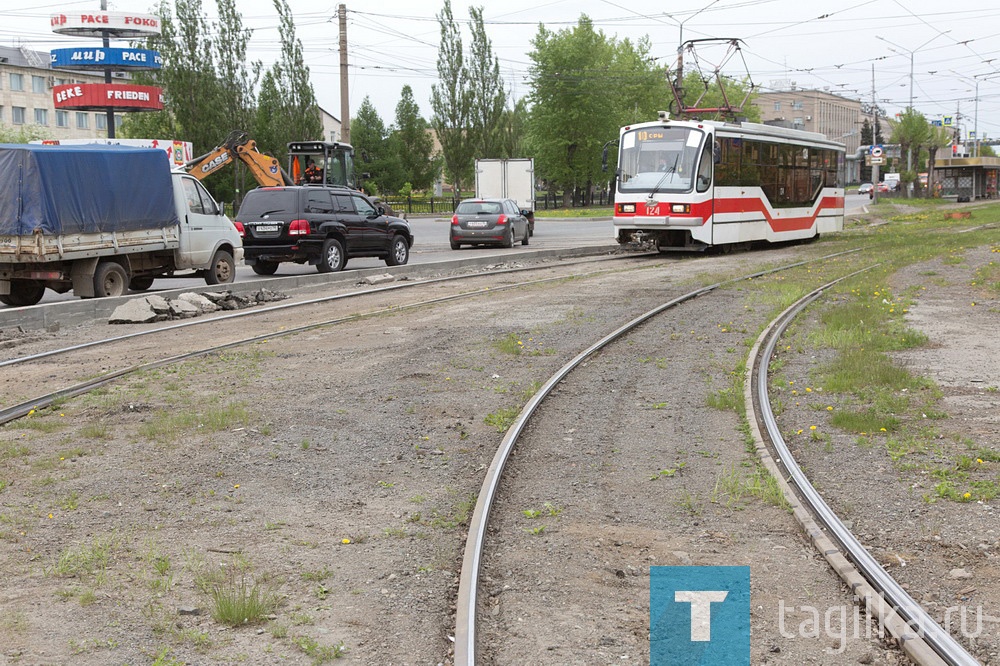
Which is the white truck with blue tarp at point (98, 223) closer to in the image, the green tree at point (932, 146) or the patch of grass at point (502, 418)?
the patch of grass at point (502, 418)

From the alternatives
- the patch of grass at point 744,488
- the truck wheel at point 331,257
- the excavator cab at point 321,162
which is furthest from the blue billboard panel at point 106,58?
the patch of grass at point 744,488

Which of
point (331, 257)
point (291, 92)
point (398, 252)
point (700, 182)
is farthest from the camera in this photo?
point (291, 92)

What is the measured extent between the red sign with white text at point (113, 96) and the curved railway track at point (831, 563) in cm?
5641

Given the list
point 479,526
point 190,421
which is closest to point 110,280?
point 190,421

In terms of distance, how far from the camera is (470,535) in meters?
5.36

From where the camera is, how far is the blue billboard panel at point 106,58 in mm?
59812

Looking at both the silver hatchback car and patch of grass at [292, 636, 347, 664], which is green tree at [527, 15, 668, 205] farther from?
patch of grass at [292, 636, 347, 664]

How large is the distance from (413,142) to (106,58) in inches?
2023

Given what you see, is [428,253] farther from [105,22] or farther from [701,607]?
[105,22]

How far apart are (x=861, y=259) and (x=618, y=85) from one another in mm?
59370

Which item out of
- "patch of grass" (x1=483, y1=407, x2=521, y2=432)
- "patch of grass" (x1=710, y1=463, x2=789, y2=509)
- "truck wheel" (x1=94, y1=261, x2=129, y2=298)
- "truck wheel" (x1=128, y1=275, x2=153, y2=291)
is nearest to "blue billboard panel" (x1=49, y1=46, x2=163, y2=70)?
"truck wheel" (x1=128, y1=275, x2=153, y2=291)

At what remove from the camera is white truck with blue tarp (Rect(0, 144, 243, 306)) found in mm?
Result: 15273

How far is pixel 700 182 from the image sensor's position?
2342 cm

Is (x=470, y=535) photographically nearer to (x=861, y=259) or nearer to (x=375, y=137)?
(x=861, y=259)
